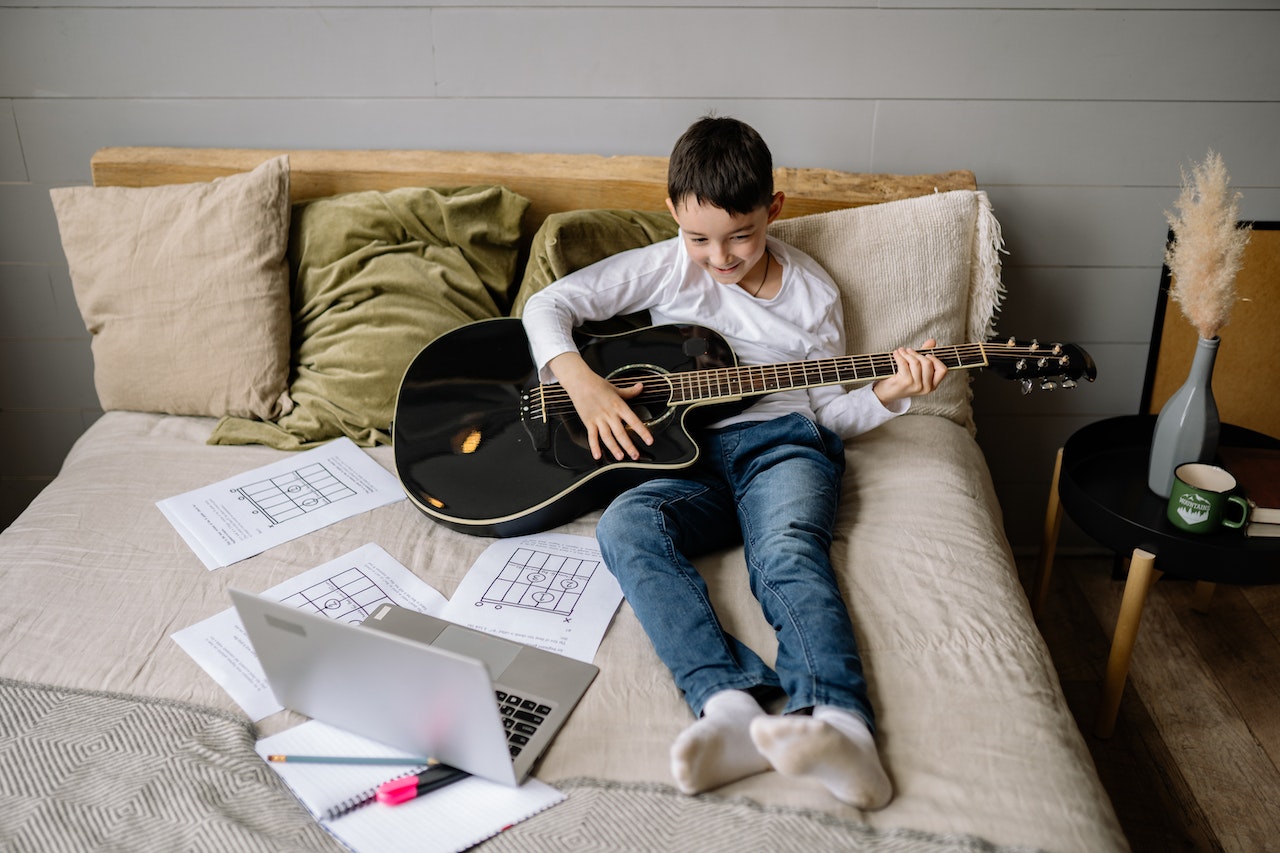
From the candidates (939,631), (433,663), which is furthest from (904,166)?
Answer: (433,663)

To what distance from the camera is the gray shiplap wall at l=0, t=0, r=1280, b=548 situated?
1.69 metres

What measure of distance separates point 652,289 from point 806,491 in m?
0.45

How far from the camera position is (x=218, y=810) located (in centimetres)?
92

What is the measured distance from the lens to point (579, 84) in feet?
5.81

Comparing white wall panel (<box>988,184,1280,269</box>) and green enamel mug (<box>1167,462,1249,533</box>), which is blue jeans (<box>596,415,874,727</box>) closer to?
green enamel mug (<box>1167,462,1249,533</box>)

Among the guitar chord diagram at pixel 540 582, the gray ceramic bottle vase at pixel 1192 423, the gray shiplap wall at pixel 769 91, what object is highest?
the gray shiplap wall at pixel 769 91

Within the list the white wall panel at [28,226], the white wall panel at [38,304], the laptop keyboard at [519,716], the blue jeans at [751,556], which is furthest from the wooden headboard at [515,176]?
the laptop keyboard at [519,716]

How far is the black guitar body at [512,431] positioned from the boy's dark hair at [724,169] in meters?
0.24

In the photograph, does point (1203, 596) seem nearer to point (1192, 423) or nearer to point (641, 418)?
point (1192, 423)

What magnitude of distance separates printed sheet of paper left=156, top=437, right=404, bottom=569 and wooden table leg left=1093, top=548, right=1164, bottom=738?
1.16 m

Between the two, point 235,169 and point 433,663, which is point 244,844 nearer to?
point 433,663

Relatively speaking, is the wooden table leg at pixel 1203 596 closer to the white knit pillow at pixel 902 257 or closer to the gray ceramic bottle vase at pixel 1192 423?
the gray ceramic bottle vase at pixel 1192 423

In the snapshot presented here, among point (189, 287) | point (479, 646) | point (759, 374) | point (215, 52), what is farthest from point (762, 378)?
point (215, 52)

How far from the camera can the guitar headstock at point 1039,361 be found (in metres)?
1.35
